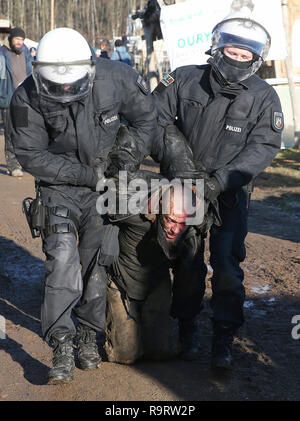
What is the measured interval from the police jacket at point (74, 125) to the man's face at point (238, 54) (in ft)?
1.83

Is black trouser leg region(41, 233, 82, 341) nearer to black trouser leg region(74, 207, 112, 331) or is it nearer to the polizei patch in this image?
black trouser leg region(74, 207, 112, 331)

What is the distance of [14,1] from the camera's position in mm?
57219

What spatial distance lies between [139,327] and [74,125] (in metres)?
1.43

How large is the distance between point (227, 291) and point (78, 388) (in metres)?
1.05

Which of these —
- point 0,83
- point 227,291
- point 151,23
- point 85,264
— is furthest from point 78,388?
point 151,23

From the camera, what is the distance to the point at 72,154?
400cm

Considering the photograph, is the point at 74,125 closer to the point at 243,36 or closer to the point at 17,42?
the point at 243,36

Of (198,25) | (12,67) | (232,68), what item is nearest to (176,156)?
(232,68)

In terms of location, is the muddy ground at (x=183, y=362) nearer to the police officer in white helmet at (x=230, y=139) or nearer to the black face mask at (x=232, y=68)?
the police officer in white helmet at (x=230, y=139)

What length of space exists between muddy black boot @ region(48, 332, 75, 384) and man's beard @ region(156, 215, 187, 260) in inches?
29.8

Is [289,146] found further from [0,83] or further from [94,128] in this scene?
[94,128]

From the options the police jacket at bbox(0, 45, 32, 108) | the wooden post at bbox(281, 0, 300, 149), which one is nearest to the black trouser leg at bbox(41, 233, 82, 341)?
the police jacket at bbox(0, 45, 32, 108)

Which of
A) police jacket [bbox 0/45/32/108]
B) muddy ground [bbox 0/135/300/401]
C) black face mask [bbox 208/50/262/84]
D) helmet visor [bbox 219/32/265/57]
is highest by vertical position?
police jacket [bbox 0/45/32/108]

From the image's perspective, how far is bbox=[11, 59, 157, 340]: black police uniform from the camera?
3.82m
